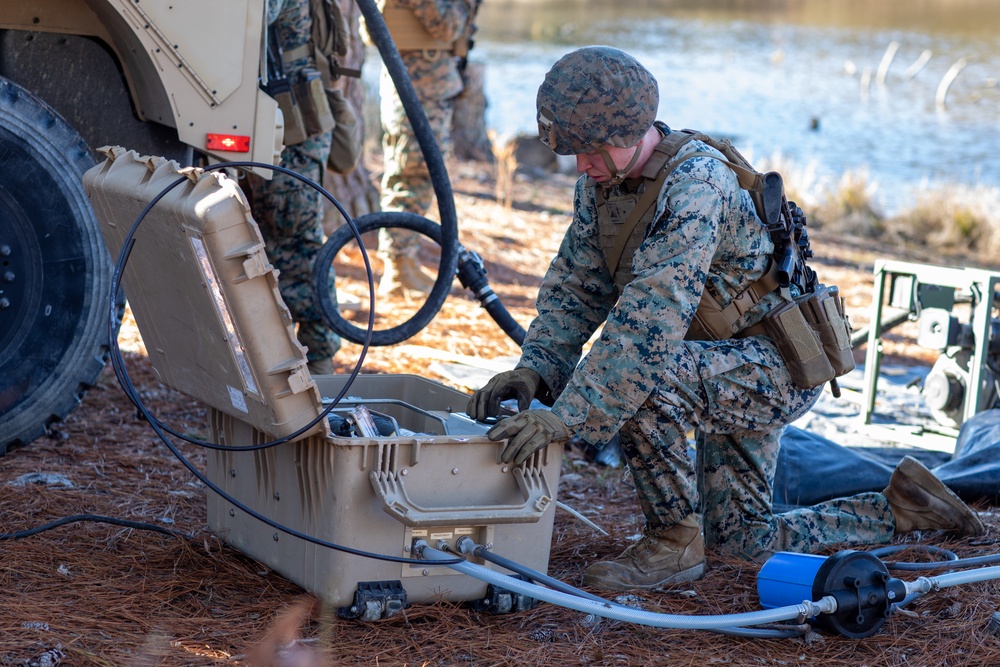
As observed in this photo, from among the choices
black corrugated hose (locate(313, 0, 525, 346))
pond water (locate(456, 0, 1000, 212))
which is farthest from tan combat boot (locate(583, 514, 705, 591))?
pond water (locate(456, 0, 1000, 212))

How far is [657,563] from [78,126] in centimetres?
243

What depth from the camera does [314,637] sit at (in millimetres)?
2816

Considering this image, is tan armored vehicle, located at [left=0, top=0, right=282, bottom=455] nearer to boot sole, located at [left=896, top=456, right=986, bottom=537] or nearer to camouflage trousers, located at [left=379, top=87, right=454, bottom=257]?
boot sole, located at [left=896, top=456, right=986, bottom=537]

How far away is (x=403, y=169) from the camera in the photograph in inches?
279

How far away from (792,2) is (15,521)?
5584 centimetres

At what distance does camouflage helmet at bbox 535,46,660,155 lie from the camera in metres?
3.18

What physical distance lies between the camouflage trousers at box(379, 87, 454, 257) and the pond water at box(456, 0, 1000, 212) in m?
8.45

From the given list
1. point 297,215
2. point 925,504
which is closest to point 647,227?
point 925,504

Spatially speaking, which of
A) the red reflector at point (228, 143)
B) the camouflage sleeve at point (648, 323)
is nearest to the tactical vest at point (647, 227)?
the camouflage sleeve at point (648, 323)

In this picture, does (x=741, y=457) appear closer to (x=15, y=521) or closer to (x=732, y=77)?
(x=15, y=521)

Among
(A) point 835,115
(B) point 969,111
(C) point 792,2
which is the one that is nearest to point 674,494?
(A) point 835,115

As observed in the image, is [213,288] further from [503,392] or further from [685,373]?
[685,373]

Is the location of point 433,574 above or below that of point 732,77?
below

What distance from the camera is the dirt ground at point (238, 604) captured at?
9.05ft
